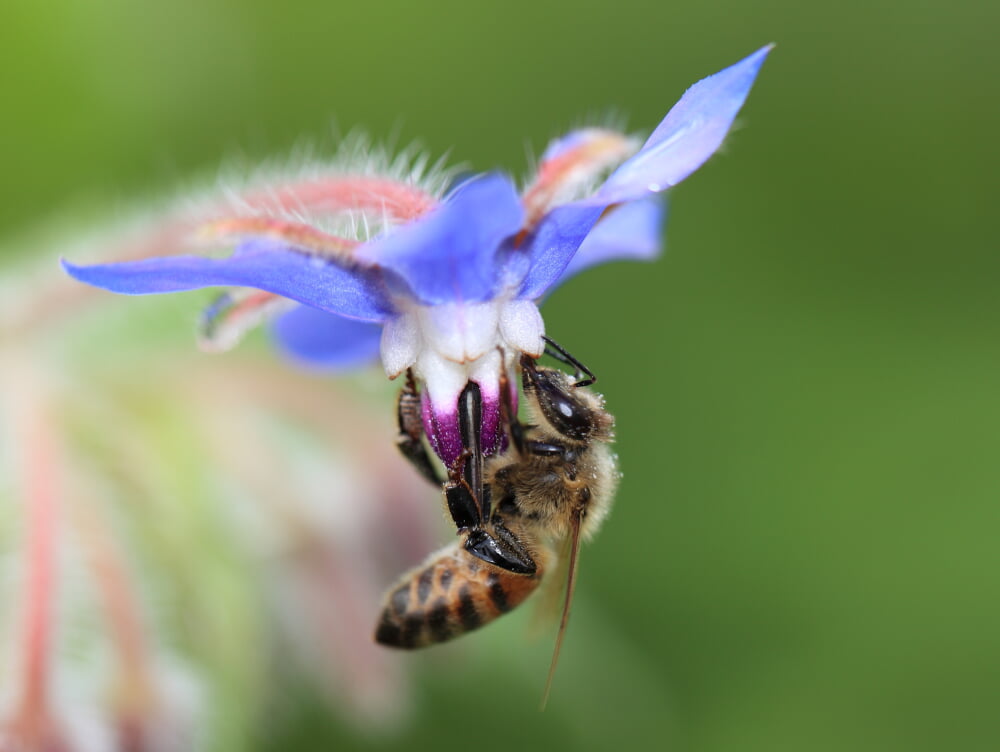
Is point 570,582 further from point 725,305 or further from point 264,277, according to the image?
point 725,305

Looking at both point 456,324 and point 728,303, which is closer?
point 456,324

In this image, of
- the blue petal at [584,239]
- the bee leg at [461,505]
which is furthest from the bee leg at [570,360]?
the bee leg at [461,505]

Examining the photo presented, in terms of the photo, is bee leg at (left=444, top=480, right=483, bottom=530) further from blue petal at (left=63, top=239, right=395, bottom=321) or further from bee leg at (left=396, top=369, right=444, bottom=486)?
blue petal at (left=63, top=239, right=395, bottom=321)

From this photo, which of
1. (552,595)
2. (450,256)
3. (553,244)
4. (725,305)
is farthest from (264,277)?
(725,305)

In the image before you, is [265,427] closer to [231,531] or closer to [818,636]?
[231,531]

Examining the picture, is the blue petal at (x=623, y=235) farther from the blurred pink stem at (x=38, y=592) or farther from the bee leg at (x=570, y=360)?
the blurred pink stem at (x=38, y=592)

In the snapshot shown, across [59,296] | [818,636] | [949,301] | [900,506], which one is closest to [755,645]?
[818,636]
